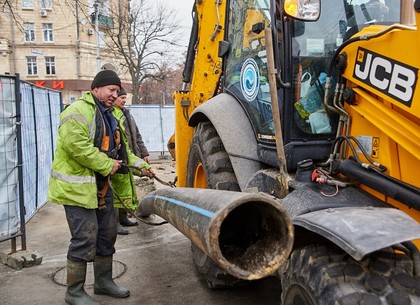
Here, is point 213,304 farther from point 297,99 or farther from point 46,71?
point 46,71

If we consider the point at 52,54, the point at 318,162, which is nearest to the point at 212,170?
the point at 318,162

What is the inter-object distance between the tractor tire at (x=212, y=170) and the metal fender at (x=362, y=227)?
53.6 inches

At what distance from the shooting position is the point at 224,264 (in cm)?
196

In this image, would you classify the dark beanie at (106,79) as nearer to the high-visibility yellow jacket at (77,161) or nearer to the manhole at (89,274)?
the high-visibility yellow jacket at (77,161)

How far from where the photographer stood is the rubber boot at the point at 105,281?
13.0 feet

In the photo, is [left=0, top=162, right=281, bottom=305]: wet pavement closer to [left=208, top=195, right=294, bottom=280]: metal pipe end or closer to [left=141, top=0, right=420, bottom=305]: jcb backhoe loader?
[left=141, top=0, right=420, bottom=305]: jcb backhoe loader

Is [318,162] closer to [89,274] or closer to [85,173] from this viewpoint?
[85,173]

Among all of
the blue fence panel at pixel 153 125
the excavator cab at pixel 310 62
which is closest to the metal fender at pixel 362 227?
the excavator cab at pixel 310 62

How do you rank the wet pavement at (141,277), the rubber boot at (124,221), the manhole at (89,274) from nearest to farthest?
1. the wet pavement at (141,277)
2. the manhole at (89,274)
3. the rubber boot at (124,221)

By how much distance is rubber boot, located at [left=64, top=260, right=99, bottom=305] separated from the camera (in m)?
3.64

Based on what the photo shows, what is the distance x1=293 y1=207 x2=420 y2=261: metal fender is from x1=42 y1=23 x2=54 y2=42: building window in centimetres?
4383

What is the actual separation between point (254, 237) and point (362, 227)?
2.12 ft

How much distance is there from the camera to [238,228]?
2.55 meters

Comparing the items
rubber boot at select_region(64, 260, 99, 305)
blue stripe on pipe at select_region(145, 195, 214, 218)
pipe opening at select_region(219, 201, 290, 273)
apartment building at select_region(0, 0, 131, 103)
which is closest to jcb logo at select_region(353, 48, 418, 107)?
pipe opening at select_region(219, 201, 290, 273)
